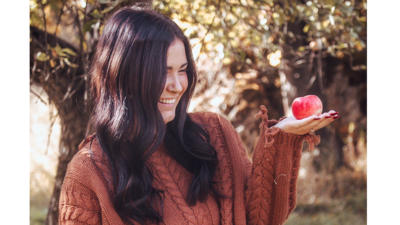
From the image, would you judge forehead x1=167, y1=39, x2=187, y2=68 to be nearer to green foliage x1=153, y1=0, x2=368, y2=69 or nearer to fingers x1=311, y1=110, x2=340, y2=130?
fingers x1=311, y1=110, x2=340, y2=130

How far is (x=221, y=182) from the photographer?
1.68 metres

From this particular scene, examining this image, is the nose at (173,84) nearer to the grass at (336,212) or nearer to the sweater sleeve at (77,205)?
the sweater sleeve at (77,205)

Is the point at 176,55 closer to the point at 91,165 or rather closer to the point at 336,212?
the point at 91,165

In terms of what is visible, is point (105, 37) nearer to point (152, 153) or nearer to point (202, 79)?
point (152, 153)

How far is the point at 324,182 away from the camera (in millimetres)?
4758

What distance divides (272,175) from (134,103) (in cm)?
63

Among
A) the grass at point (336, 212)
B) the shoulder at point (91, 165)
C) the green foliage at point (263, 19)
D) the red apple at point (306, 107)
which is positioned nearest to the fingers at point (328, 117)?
the red apple at point (306, 107)

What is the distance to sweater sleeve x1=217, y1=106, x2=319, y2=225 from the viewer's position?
1.47 m

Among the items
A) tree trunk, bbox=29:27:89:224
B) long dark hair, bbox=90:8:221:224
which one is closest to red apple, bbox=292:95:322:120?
long dark hair, bbox=90:8:221:224

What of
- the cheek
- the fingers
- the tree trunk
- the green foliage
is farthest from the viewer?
the green foliage

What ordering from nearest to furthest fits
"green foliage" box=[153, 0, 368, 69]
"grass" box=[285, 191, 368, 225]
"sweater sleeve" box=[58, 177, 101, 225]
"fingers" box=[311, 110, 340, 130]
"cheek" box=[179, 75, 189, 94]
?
1. "fingers" box=[311, 110, 340, 130]
2. "sweater sleeve" box=[58, 177, 101, 225]
3. "cheek" box=[179, 75, 189, 94]
4. "green foliage" box=[153, 0, 368, 69]
5. "grass" box=[285, 191, 368, 225]
